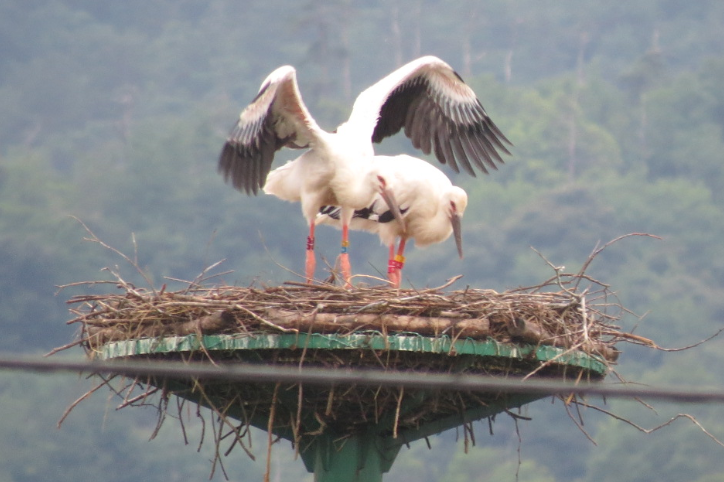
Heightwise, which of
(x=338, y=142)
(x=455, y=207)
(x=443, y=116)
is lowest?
(x=455, y=207)

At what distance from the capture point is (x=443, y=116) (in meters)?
10.4

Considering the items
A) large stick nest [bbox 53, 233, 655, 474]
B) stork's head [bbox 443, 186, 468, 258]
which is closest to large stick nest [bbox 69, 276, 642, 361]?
large stick nest [bbox 53, 233, 655, 474]

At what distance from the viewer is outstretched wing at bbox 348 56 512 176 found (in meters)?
10.2

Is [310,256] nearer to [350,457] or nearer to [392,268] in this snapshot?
[392,268]

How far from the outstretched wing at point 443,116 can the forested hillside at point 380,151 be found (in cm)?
913

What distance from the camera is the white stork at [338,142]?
352 inches

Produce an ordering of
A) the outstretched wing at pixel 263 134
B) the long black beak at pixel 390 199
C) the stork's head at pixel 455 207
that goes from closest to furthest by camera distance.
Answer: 1. the outstretched wing at pixel 263 134
2. the long black beak at pixel 390 199
3. the stork's head at pixel 455 207

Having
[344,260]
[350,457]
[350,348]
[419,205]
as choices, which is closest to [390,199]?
[419,205]

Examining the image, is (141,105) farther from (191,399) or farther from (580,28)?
(191,399)

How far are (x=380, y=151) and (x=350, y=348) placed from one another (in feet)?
152

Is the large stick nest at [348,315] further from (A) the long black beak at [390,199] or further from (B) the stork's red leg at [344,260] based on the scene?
A: (A) the long black beak at [390,199]

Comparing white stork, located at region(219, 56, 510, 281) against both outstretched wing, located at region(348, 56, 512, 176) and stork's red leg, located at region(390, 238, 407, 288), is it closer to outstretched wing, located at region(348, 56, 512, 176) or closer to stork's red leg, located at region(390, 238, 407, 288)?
outstretched wing, located at region(348, 56, 512, 176)

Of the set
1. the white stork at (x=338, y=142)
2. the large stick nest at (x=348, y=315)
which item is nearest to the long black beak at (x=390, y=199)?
the white stork at (x=338, y=142)

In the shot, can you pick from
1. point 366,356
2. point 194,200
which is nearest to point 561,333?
point 366,356
